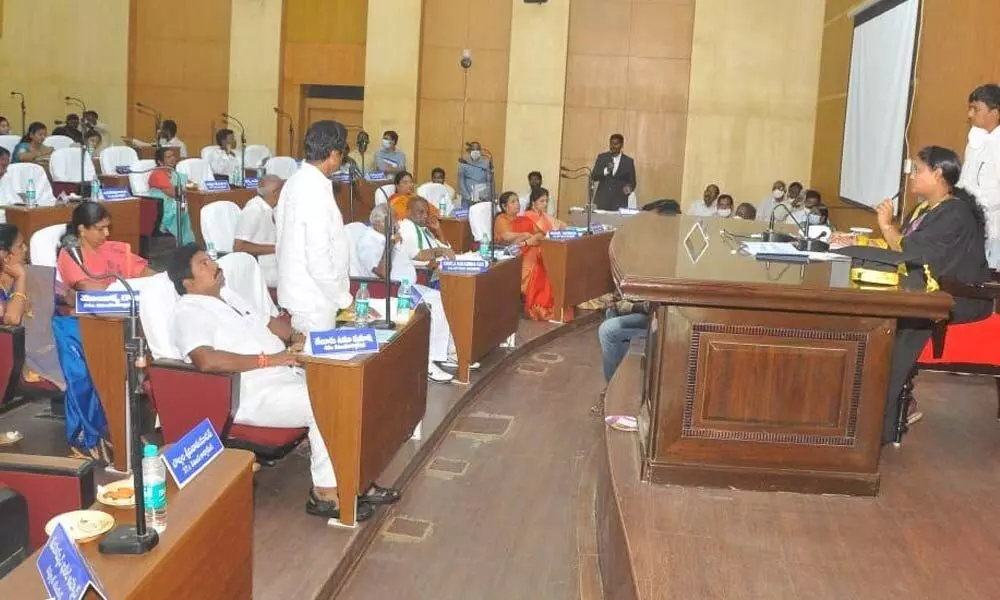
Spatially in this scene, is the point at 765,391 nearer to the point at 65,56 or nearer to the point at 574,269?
the point at 574,269

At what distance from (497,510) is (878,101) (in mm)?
5838

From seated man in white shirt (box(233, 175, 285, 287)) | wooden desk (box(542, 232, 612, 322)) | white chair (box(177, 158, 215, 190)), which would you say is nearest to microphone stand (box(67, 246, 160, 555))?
seated man in white shirt (box(233, 175, 285, 287))

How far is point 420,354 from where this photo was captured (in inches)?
161

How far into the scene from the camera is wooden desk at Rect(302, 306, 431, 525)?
10.7 ft

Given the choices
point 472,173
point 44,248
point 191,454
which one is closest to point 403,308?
point 44,248

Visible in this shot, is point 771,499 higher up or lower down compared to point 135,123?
lower down

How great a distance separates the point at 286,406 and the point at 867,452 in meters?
1.84

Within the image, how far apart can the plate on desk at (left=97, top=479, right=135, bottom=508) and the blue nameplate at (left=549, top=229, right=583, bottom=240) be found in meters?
5.11

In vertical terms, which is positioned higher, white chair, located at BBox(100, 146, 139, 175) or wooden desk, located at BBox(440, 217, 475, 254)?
white chair, located at BBox(100, 146, 139, 175)

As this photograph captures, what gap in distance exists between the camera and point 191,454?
2160 millimetres

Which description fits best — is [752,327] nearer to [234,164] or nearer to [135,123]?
[234,164]

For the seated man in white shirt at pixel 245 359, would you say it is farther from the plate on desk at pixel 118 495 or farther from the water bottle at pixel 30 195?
the water bottle at pixel 30 195

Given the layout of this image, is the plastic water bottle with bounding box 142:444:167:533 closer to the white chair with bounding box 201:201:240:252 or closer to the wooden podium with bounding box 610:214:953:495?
the wooden podium with bounding box 610:214:953:495

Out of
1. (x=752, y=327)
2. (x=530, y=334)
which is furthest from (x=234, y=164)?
(x=752, y=327)
